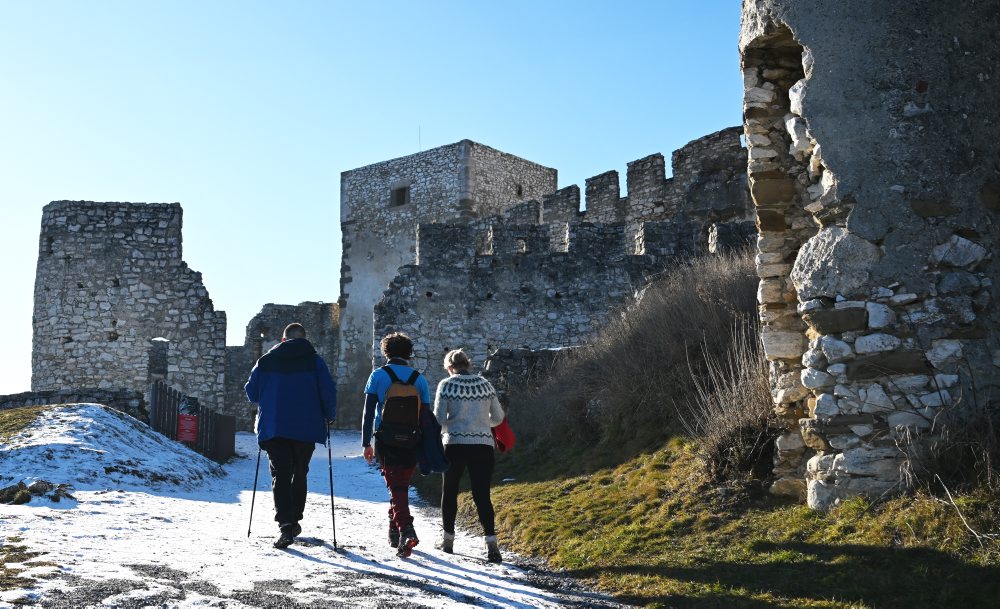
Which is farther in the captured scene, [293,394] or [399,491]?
[293,394]

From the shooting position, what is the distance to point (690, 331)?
32.0ft

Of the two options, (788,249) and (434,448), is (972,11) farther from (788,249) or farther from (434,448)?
(434,448)

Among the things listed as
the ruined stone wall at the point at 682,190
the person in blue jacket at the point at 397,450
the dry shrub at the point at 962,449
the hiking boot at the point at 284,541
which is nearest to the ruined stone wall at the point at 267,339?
the ruined stone wall at the point at 682,190

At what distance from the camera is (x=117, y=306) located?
18406 millimetres

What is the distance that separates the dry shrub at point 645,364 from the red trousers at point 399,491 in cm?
279

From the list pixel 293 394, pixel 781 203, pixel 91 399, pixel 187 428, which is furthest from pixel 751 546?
pixel 91 399

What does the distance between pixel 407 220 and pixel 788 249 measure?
2435 centimetres

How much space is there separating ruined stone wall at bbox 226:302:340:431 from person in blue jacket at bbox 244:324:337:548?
1917 cm

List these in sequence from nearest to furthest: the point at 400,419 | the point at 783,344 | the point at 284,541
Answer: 1. the point at 284,541
2. the point at 783,344
3. the point at 400,419

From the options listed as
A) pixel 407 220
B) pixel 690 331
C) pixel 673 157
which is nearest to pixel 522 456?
pixel 690 331

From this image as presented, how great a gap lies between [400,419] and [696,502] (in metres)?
2.25

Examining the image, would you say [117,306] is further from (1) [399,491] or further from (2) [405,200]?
(2) [405,200]

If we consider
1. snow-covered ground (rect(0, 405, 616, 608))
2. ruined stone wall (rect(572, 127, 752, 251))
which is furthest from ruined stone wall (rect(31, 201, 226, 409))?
ruined stone wall (rect(572, 127, 752, 251))

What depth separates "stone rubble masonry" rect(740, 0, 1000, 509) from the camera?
5.84m
